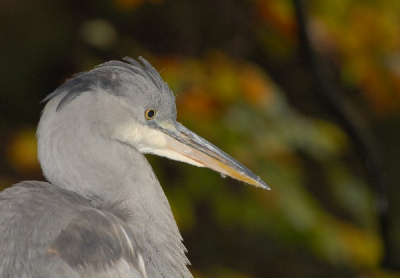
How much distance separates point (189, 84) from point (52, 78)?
1593 mm

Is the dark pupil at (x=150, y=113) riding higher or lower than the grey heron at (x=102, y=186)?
higher

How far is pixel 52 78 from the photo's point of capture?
15.0 ft

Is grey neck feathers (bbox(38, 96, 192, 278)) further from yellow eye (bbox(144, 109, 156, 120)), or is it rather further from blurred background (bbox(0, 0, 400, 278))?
blurred background (bbox(0, 0, 400, 278))

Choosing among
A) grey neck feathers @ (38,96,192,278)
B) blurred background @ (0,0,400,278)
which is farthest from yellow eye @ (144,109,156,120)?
blurred background @ (0,0,400,278)

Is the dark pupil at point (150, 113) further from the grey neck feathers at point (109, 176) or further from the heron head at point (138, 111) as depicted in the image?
the grey neck feathers at point (109, 176)

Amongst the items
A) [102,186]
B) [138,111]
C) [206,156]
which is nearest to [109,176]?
[102,186]

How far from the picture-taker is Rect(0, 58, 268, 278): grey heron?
1.89 metres

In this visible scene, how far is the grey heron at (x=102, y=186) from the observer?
1.89m

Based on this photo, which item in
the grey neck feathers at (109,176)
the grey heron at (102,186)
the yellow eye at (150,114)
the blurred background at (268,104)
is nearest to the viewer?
the grey heron at (102,186)

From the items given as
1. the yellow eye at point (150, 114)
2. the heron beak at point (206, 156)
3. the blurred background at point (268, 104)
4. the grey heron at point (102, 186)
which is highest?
the blurred background at point (268, 104)

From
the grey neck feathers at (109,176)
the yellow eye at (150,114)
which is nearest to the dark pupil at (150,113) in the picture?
the yellow eye at (150,114)

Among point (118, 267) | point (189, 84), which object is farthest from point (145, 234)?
point (189, 84)

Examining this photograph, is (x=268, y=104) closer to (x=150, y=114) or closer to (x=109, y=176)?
(x=150, y=114)

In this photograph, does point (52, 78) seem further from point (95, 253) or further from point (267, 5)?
point (95, 253)
